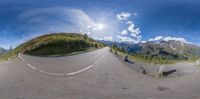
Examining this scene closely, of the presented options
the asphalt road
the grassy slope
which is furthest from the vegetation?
the grassy slope

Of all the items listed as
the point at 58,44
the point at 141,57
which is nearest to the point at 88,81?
the point at 58,44

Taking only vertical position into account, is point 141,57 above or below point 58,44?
below

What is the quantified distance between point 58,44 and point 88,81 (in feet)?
4.35

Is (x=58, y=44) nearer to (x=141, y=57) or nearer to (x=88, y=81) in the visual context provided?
(x=88, y=81)

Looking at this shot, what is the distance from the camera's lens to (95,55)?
8.96 metres

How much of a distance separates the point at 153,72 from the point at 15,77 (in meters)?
4.01

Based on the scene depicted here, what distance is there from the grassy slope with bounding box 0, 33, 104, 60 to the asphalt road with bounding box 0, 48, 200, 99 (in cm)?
25

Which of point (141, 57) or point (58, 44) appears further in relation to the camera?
point (141, 57)

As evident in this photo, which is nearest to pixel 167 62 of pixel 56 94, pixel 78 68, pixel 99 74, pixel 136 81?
pixel 136 81

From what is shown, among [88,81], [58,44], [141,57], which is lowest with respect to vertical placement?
[88,81]

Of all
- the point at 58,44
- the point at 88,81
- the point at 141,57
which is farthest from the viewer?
the point at 141,57

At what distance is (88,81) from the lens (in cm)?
828

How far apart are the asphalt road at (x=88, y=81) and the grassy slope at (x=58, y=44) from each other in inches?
10.0

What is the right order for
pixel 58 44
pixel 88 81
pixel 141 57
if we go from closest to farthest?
pixel 58 44
pixel 88 81
pixel 141 57
